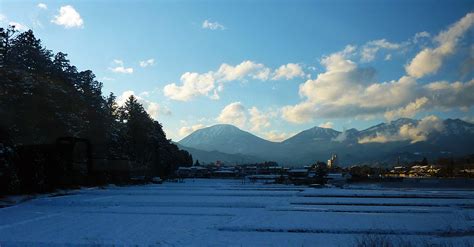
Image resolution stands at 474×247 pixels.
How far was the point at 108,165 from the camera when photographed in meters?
81.6

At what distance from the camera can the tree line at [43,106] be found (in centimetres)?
5034

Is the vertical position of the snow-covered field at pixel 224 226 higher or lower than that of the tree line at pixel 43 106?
lower

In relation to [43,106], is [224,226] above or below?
below

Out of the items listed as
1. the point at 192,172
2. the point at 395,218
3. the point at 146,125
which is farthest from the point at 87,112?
the point at 192,172

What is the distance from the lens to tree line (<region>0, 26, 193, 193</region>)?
165 feet

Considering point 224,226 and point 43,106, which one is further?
point 43,106

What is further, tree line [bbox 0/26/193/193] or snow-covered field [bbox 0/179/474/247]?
tree line [bbox 0/26/193/193]

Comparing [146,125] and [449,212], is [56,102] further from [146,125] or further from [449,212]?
[146,125]

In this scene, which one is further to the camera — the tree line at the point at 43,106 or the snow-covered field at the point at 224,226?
the tree line at the point at 43,106

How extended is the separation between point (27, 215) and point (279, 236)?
19.1 meters

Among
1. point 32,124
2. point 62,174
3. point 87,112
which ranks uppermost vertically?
point 87,112

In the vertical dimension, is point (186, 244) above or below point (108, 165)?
below

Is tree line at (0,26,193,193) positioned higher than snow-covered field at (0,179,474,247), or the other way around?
tree line at (0,26,193,193)

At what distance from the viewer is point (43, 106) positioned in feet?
184
